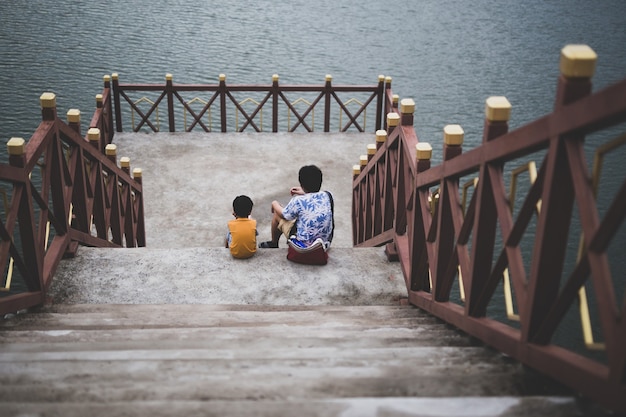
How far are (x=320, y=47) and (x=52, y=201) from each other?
1727cm

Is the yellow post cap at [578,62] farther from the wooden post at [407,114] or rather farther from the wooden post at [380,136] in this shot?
the wooden post at [380,136]

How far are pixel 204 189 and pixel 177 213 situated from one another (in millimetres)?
945

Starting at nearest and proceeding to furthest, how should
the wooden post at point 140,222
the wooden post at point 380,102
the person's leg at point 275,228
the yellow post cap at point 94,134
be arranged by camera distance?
1. the person's leg at point 275,228
2. the yellow post cap at point 94,134
3. the wooden post at point 140,222
4. the wooden post at point 380,102

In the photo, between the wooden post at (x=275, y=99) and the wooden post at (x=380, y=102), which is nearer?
the wooden post at (x=275, y=99)

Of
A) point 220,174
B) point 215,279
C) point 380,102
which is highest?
point 380,102

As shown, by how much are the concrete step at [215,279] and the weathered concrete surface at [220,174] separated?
4.16 m

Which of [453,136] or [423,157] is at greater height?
[453,136]

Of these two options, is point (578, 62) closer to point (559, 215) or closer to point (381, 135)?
point (559, 215)

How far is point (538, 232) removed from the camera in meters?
2.77

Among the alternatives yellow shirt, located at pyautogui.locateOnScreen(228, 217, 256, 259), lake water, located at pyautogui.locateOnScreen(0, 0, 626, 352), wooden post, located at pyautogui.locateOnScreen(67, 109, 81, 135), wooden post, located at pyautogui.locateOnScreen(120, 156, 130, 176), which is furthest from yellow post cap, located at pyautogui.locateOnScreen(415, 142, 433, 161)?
lake water, located at pyautogui.locateOnScreen(0, 0, 626, 352)

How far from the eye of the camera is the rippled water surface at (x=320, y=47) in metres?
17.6

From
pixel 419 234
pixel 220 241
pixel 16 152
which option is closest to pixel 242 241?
pixel 419 234

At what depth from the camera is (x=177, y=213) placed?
1073cm

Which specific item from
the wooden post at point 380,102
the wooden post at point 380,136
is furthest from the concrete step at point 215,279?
the wooden post at point 380,102
